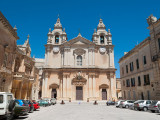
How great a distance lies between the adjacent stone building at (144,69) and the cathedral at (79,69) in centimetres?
526

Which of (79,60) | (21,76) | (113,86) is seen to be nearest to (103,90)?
(113,86)

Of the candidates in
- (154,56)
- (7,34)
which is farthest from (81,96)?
(7,34)

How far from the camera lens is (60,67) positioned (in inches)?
1470

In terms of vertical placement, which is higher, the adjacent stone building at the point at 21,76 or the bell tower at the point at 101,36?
the bell tower at the point at 101,36

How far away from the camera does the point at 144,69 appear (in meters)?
25.0

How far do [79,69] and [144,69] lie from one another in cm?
1579

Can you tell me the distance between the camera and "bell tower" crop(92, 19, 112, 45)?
132 ft

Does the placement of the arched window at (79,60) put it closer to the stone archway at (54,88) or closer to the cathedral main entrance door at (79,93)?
the cathedral main entrance door at (79,93)

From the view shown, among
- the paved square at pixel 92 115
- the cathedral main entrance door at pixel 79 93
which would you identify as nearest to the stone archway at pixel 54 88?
the cathedral main entrance door at pixel 79 93

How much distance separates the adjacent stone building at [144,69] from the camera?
21.3 meters

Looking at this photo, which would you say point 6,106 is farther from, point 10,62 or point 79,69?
point 79,69

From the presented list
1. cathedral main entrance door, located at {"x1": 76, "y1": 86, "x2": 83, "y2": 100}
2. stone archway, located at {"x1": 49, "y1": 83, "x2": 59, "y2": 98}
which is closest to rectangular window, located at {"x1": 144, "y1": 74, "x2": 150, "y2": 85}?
cathedral main entrance door, located at {"x1": 76, "y1": 86, "x2": 83, "y2": 100}

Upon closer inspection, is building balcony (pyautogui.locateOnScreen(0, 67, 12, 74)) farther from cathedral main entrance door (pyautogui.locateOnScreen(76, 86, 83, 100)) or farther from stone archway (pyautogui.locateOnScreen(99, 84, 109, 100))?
stone archway (pyautogui.locateOnScreen(99, 84, 109, 100))

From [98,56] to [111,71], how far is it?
5.16 m
